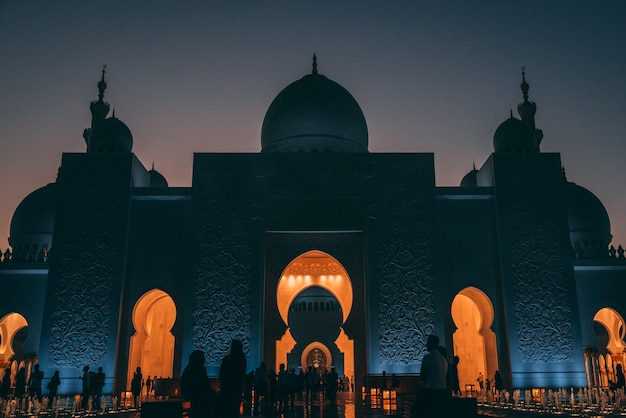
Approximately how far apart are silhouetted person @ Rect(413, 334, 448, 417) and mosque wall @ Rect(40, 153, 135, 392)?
26.8ft

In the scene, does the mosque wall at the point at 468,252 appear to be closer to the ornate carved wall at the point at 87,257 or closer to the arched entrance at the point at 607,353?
the arched entrance at the point at 607,353

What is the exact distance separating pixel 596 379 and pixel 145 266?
9.97 m

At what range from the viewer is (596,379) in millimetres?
13172

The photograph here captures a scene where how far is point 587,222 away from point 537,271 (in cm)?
480

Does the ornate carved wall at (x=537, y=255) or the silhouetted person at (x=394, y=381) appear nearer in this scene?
the silhouetted person at (x=394, y=381)

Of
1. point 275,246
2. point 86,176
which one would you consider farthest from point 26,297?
point 275,246

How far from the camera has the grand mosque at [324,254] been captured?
11273mm

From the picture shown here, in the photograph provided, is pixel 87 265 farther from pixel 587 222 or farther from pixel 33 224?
pixel 587 222

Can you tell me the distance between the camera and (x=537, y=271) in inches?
459

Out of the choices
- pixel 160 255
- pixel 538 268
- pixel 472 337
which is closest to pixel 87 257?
pixel 160 255

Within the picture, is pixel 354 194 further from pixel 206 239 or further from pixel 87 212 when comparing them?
pixel 87 212

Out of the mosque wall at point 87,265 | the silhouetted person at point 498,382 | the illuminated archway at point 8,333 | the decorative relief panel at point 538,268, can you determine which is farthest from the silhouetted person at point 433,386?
the illuminated archway at point 8,333

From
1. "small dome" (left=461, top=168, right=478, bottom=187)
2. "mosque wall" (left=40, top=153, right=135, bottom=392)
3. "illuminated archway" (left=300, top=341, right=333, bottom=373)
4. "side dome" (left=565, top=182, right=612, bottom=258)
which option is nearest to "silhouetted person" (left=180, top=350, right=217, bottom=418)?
"mosque wall" (left=40, top=153, right=135, bottom=392)

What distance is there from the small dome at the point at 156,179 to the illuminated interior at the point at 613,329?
38.5ft
